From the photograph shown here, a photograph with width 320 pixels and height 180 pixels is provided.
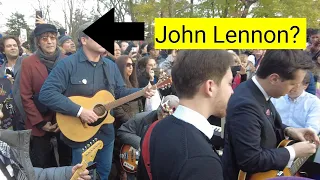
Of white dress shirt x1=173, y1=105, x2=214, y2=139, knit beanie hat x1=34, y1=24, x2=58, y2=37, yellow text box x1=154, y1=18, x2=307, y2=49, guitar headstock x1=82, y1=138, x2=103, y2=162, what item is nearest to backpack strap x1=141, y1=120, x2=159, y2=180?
white dress shirt x1=173, y1=105, x2=214, y2=139

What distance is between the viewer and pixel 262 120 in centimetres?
199

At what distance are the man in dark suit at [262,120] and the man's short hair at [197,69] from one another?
54cm

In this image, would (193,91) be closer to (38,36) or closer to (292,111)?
(292,111)

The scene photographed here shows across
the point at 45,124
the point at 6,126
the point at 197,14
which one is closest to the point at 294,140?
the point at 45,124

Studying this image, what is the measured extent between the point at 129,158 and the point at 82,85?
3.56 ft

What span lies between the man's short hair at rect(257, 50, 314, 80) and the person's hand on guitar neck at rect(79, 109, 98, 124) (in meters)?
1.69

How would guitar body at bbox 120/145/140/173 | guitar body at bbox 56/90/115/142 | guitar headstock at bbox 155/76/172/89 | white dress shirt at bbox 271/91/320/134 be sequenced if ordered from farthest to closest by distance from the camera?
guitar headstock at bbox 155/76/172/89, guitar body at bbox 120/145/140/173, guitar body at bbox 56/90/115/142, white dress shirt at bbox 271/91/320/134

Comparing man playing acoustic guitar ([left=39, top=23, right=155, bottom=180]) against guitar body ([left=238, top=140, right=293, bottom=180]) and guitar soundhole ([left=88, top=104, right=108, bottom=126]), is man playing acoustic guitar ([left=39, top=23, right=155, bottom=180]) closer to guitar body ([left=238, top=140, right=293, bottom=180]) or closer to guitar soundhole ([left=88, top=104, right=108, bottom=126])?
guitar soundhole ([left=88, top=104, right=108, bottom=126])

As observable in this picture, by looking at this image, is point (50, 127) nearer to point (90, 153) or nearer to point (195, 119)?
point (90, 153)

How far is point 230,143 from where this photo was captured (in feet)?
6.84

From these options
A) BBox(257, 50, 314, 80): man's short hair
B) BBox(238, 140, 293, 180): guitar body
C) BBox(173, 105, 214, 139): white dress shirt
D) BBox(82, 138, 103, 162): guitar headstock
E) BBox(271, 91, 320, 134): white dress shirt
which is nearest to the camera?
BBox(173, 105, 214, 139): white dress shirt

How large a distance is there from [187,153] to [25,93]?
2469 mm

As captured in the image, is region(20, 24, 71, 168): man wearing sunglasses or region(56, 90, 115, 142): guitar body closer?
region(56, 90, 115, 142): guitar body

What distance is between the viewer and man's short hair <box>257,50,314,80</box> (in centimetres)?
204
